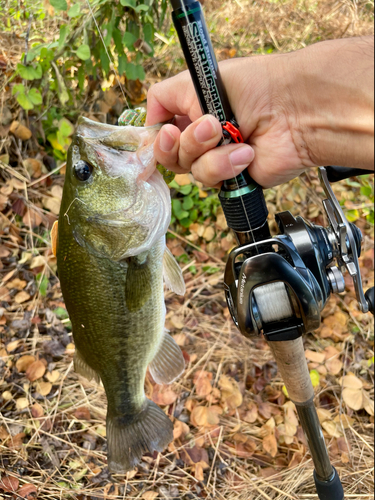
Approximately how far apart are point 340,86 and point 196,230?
88.6 inches

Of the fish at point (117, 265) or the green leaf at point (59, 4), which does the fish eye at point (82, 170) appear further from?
the green leaf at point (59, 4)

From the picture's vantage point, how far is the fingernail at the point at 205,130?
116 centimetres

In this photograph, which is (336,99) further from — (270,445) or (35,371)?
(35,371)

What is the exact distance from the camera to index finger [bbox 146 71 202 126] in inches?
57.9

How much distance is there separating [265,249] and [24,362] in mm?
1894

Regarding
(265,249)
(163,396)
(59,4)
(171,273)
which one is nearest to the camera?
(265,249)

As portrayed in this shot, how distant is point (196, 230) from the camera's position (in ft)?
11.0

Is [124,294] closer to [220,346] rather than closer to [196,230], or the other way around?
[220,346]

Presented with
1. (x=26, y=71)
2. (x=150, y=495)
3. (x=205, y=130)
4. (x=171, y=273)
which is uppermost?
(x=26, y=71)

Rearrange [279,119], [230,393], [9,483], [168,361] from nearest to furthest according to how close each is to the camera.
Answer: [279,119] → [168,361] → [9,483] → [230,393]

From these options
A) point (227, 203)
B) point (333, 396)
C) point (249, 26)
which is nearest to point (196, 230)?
point (333, 396)

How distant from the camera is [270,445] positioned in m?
2.48

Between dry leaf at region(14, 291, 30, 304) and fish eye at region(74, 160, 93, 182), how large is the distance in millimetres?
1535

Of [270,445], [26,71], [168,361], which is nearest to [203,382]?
[270,445]
